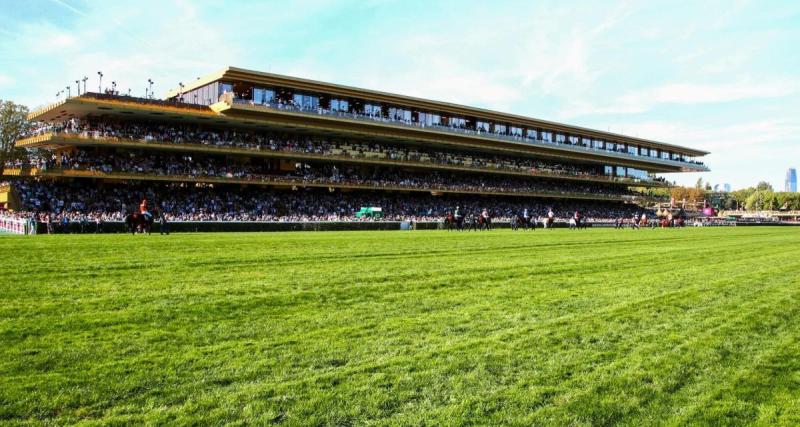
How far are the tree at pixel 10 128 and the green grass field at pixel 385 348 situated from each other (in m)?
52.4

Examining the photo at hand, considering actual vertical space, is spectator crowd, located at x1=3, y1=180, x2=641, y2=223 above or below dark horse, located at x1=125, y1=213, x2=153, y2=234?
above

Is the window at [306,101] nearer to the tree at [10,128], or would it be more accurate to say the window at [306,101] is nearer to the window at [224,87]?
the window at [224,87]

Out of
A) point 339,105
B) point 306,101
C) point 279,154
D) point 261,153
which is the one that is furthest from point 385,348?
point 339,105

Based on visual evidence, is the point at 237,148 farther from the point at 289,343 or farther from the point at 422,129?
the point at 289,343

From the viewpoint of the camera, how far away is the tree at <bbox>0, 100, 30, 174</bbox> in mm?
55156

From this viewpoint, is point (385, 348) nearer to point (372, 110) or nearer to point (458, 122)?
point (372, 110)

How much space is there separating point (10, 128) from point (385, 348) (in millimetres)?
61733

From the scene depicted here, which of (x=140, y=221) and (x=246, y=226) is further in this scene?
(x=246, y=226)

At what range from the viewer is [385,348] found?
6324 millimetres

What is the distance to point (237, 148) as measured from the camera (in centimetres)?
4575

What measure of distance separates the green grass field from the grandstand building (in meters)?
28.5

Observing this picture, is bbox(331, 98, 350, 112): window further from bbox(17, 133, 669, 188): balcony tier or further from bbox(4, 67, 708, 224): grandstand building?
bbox(17, 133, 669, 188): balcony tier

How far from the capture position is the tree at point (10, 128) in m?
55.2

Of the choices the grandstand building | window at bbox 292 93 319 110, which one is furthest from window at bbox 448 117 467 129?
window at bbox 292 93 319 110
